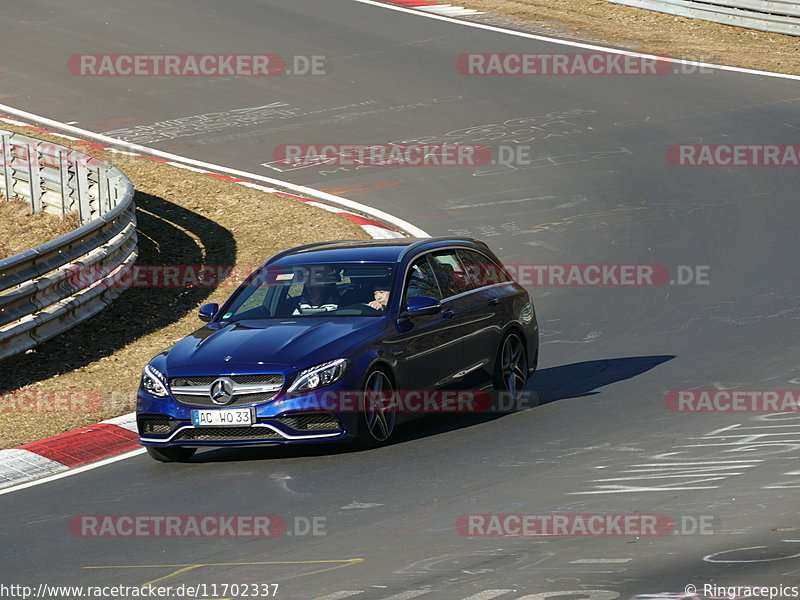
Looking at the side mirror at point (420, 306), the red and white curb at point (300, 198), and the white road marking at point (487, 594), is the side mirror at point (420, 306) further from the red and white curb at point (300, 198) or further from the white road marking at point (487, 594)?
the red and white curb at point (300, 198)

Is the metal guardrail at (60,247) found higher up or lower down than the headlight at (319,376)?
lower down

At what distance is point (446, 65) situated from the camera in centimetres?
2883

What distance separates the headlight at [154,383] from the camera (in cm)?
1059

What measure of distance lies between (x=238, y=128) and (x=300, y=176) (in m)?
3.33

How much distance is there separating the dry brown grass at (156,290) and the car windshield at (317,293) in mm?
1874

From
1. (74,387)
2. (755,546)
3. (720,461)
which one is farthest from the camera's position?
(74,387)

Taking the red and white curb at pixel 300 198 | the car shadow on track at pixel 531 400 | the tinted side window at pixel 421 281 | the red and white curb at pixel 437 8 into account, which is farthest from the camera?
the red and white curb at pixel 437 8

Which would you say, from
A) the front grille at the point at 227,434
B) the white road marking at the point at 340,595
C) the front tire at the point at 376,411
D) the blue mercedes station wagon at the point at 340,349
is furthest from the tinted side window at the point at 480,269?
the white road marking at the point at 340,595

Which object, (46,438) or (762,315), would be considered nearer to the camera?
(46,438)

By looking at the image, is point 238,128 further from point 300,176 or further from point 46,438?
point 46,438

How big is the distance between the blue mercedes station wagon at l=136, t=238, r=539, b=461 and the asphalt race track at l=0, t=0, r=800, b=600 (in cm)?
33

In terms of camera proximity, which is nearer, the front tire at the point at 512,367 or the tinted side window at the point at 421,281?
the tinted side window at the point at 421,281

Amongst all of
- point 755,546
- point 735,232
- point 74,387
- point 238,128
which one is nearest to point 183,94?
point 238,128

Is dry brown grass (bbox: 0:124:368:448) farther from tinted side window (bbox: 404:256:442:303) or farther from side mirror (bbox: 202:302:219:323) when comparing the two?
tinted side window (bbox: 404:256:442:303)
